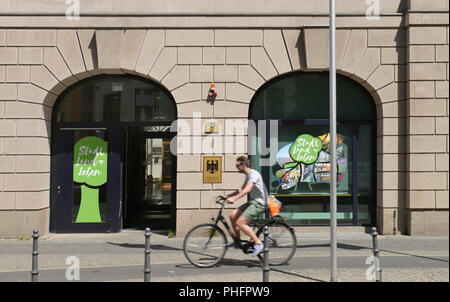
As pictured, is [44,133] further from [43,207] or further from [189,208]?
[189,208]

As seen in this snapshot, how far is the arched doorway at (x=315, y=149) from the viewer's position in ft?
36.7

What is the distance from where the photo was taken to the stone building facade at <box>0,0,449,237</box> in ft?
34.4

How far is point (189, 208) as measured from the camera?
34.6 feet

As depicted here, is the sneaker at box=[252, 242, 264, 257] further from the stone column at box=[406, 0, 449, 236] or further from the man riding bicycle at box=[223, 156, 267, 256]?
the stone column at box=[406, 0, 449, 236]

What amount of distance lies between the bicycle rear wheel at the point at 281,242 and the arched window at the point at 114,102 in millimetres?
5052

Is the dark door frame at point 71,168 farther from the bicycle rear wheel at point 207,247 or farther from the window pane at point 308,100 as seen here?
the bicycle rear wheel at point 207,247

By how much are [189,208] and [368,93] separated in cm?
554

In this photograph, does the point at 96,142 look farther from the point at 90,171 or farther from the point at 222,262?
the point at 222,262

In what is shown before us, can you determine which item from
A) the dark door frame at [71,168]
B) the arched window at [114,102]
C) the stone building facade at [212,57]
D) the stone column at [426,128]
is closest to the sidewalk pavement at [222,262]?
the dark door frame at [71,168]

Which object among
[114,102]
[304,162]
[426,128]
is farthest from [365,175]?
[114,102]

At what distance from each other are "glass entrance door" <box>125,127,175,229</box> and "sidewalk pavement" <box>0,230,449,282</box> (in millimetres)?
2337

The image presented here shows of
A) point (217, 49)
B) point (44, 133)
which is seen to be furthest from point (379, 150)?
point (44, 133)
